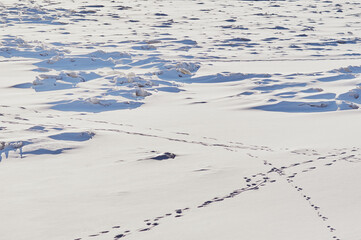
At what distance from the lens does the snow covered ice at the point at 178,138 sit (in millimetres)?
2932

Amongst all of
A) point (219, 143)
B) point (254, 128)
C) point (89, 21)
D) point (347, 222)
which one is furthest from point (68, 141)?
point (89, 21)

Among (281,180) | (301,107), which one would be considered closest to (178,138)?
(281,180)

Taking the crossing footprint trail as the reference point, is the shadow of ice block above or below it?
below

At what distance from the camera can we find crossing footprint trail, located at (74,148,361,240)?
2795 mm

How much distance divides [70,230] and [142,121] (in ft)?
7.67

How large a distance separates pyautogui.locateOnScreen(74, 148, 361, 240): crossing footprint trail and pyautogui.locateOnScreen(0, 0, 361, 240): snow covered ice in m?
0.01

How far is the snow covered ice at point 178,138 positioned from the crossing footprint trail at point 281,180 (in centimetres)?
1

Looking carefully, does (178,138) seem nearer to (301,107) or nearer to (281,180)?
(281,180)

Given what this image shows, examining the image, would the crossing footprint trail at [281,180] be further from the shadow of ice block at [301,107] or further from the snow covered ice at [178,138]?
the shadow of ice block at [301,107]

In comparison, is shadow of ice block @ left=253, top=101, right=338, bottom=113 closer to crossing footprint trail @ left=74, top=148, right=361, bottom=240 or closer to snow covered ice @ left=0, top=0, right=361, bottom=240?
snow covered ice @ left=0, top=0, right=361, bottom=240

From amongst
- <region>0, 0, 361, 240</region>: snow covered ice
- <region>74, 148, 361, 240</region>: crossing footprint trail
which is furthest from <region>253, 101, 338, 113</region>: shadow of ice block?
<region>74, 148, 361, 240</region>: crossing footprint trail

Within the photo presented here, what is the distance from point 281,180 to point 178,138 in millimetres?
1199

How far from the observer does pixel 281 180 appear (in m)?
3.55

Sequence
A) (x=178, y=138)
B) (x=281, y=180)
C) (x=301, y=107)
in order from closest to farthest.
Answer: (x=281, y=180) → (x=178, y=138) → (x=301, y=107)
